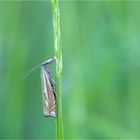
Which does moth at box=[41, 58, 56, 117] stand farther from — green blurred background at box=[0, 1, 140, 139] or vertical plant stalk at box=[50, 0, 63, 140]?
green blurred background at box=[0, 1, 140, 139]

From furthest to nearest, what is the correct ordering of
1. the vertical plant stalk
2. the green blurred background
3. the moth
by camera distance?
the green blurred background < the moth < the vertical plant stalk

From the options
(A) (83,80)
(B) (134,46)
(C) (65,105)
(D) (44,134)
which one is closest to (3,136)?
(D) (44,134)

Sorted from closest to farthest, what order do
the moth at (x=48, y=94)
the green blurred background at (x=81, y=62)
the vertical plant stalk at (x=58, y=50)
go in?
the vertical plant stalk at (x=58, y=50) → the moth at (x=48, y=94) → the green blurred background at (x=81, y=62)

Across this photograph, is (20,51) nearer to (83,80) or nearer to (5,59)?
(5,59)

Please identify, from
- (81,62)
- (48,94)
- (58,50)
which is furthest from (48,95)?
(81,62)

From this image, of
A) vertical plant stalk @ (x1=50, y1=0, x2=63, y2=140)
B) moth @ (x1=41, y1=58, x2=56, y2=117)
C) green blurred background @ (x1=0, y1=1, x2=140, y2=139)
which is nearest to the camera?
vertical plant stalk @ (x1=50, y1=0, x2=63, y2=140)

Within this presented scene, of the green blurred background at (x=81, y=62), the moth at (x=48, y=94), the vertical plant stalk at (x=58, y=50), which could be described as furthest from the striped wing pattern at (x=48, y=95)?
the green blurred background at (x=81, y=62)

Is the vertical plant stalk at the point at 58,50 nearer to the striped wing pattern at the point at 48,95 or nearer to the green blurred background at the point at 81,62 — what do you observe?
the striped wing pattern at the point at 48,95

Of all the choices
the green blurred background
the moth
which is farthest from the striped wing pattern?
the green blurred background
